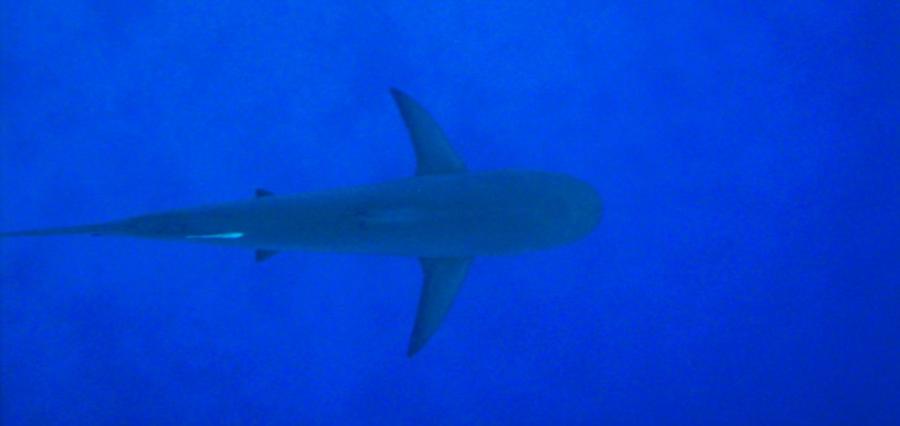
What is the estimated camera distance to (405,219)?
300 centimetres

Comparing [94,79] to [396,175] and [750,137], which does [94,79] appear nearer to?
[396,175]

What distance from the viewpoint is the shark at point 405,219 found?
3010mm

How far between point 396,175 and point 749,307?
2.44m

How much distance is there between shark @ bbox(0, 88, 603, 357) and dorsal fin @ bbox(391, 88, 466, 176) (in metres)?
0.16

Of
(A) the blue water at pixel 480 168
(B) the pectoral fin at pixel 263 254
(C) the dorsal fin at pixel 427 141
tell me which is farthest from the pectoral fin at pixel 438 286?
(A) the blue water at pixel 480 168

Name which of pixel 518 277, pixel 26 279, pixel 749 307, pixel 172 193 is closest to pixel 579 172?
pixel 518 277

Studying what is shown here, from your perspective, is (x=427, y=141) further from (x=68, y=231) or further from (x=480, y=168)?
(x=68, y=231)

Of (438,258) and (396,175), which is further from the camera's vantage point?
(396,175)

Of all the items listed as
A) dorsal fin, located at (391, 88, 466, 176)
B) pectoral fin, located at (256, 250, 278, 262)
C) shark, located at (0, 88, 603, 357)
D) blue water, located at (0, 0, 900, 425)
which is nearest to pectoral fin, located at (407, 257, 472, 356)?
shark, located at (0, 88, 603, 357)

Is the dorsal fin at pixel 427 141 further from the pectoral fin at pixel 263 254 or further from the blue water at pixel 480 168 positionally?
the blue water at pixel 480 168

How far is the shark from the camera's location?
301 centimetres

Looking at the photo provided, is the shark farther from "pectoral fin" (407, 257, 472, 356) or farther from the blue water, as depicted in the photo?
the blue water

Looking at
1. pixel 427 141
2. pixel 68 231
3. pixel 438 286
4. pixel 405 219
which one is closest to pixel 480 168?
pixel 427 141

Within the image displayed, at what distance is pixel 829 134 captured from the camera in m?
4.57
